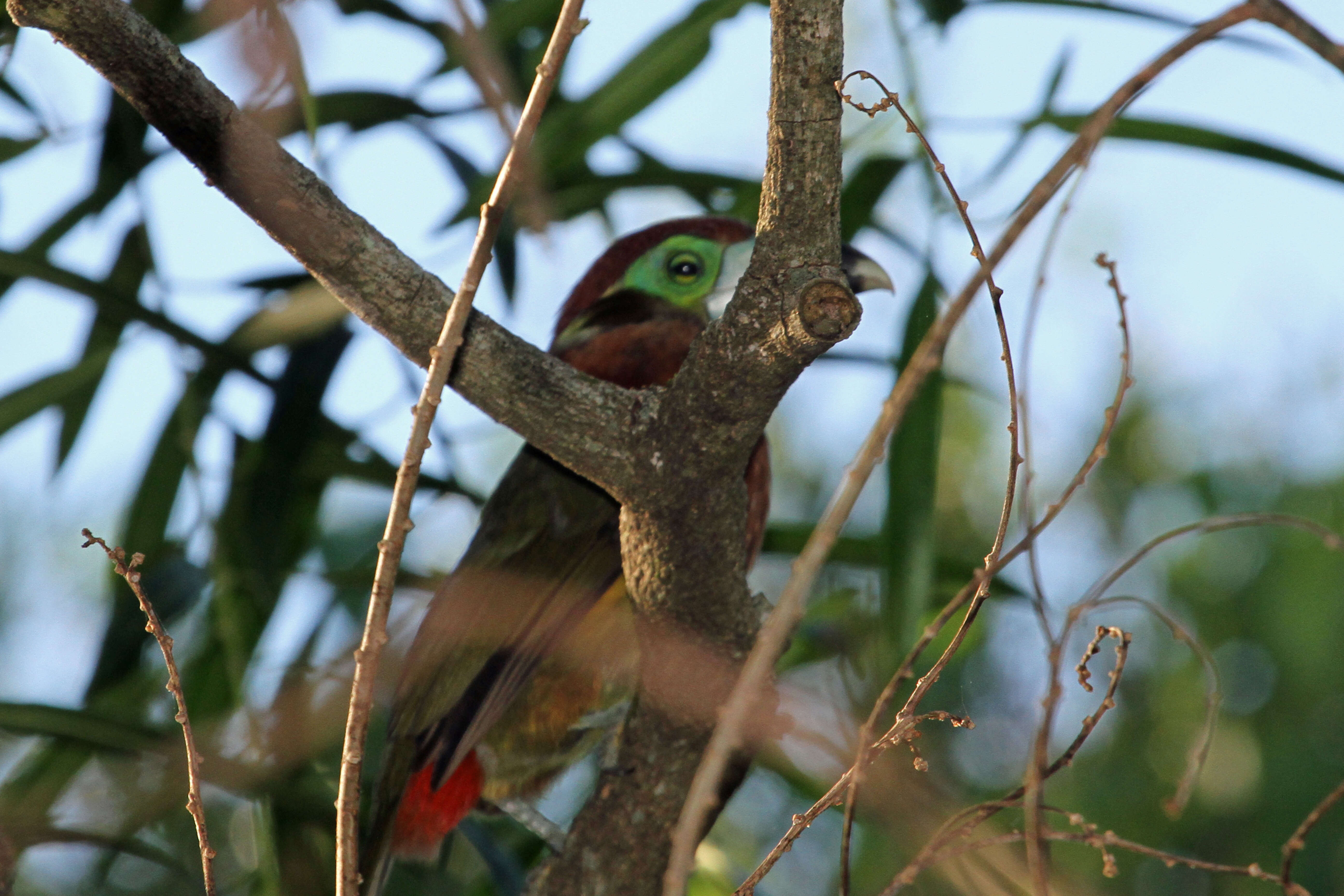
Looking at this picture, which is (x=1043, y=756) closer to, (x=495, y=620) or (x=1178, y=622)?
(x=1178, y=622)

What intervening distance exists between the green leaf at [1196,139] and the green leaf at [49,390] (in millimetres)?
2241

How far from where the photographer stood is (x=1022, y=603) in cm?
274

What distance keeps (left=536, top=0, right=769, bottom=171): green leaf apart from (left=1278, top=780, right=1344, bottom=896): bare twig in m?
1.89

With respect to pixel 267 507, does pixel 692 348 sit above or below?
below

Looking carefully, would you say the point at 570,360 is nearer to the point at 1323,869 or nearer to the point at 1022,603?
the point at 1022,603

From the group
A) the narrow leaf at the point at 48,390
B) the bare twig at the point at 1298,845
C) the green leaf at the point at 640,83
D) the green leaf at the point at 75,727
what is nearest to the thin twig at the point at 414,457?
the bare twig at the point at 1298,845

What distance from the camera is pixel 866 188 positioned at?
2549 mm

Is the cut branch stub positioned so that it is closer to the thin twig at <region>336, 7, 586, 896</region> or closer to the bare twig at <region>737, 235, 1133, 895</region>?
the bare twig at <region>737, 235, 1133, 895</region>

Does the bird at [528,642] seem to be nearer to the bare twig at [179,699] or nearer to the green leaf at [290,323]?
the green leaf at [290,323]

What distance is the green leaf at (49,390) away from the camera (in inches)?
104

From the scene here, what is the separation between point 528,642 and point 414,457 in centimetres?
117

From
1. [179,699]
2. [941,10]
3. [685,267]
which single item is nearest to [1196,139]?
[941,10]

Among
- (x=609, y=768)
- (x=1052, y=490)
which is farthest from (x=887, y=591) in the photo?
(x=1052, y=490)

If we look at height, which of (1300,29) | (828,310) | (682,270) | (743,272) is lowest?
(1300,29)
